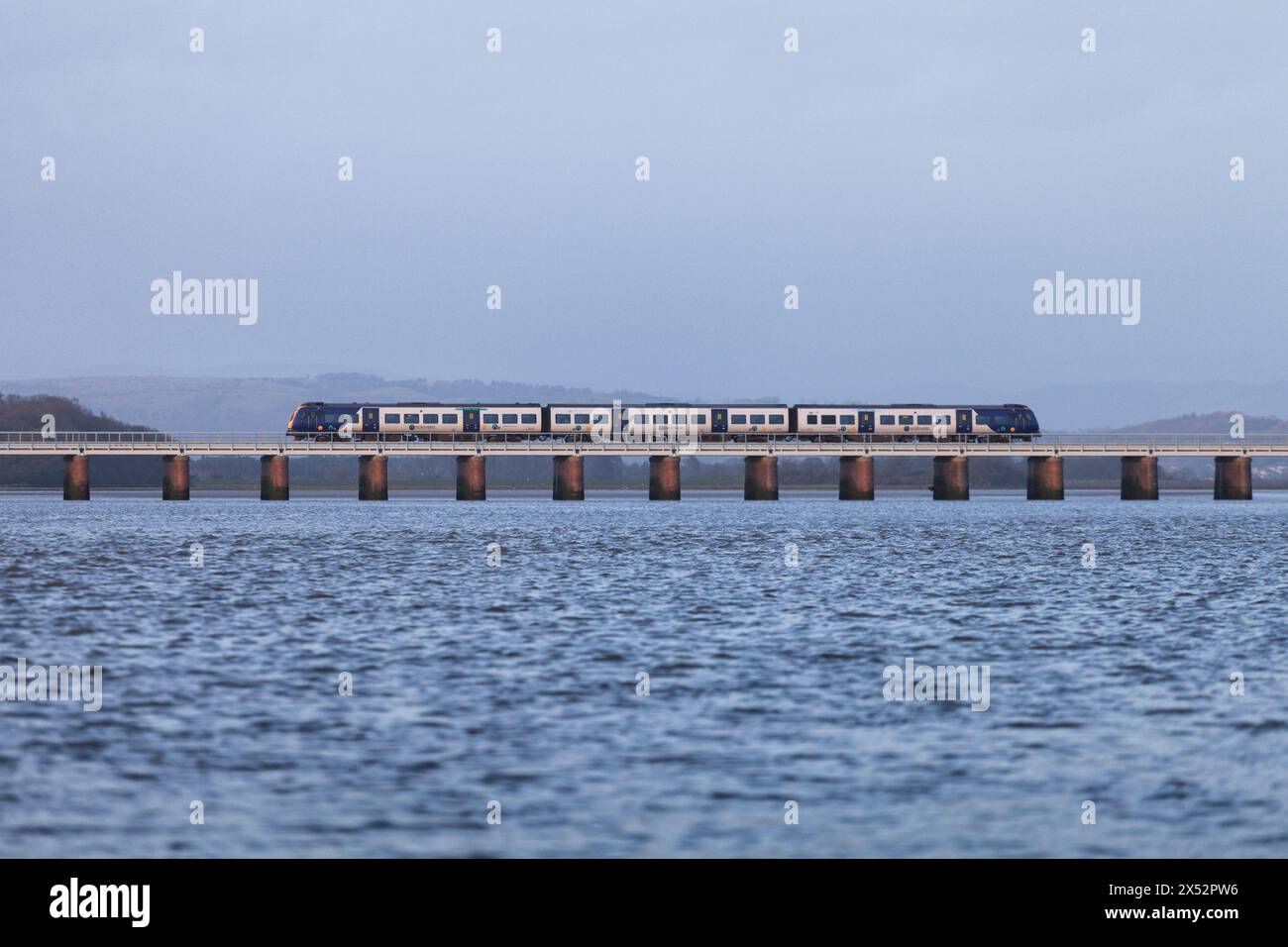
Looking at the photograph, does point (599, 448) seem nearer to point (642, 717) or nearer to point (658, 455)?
point (658, 455)

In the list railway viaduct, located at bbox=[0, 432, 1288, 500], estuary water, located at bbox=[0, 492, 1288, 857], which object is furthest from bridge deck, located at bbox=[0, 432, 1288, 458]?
estuary water, located at bbox=[0, 492, 1288, 857]

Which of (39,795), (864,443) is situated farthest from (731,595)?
(864,443)

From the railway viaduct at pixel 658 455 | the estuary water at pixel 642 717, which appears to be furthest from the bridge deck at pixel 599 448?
the estuary water at pixel 642 717

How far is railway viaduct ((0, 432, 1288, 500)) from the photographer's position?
140125mm

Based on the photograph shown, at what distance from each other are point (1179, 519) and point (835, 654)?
9484 centimetres

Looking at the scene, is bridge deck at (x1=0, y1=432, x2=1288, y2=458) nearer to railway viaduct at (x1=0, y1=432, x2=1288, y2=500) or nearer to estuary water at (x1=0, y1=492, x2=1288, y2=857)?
railway viaduct at (x1=0, y1=432, x2=1288, y2=500)

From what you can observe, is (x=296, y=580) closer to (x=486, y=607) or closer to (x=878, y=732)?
(x=486, y=607)

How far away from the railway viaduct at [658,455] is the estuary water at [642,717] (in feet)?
287

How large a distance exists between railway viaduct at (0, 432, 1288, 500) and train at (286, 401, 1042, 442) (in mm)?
1396

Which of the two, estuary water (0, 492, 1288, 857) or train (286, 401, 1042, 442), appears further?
train (286, 401, 1042, 442)

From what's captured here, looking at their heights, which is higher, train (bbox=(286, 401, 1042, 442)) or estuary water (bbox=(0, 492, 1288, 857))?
train (bbox=(286, 401, 1042, 442))

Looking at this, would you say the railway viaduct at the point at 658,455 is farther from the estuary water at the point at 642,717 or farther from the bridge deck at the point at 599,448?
the estuary water at the point at 642,717

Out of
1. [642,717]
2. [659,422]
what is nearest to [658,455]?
[659,422]
